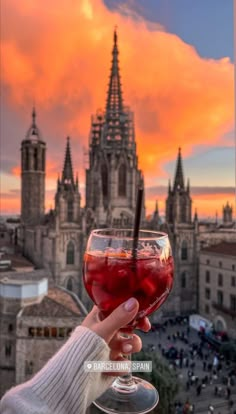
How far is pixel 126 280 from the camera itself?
1.50 meters

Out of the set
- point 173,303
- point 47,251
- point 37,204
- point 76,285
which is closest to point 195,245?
point 173,303

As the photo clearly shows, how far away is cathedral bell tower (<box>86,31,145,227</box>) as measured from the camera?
30875 mm

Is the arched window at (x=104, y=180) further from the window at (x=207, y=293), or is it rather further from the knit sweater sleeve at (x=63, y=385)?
the knit sweater sleeve at (x=63, y=385)

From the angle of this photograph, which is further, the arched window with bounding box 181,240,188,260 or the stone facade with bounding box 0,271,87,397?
the arched window with bounding box 181,240,188,260

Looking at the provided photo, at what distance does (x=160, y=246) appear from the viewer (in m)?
1.66

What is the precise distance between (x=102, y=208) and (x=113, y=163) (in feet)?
15.9

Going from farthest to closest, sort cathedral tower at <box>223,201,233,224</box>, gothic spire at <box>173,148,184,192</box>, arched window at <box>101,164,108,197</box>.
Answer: cathedral tower at <box>223,201,233,224</box> < arched window at <box>101,164,108,197</box> < gothic spire at <box>173,148,184,192</box>

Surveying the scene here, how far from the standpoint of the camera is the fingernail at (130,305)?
141 centimetres

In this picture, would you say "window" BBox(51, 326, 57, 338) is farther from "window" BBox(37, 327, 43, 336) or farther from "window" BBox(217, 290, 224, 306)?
"window" BBox(217, 290, 224, 306)

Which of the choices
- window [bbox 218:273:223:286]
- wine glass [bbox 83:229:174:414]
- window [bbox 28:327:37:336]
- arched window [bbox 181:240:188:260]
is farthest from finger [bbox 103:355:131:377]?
arched window [bbox 181:240:188:260]

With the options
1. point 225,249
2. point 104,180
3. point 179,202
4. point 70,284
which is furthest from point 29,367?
point 104,180

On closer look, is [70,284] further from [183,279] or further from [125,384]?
[125,384]

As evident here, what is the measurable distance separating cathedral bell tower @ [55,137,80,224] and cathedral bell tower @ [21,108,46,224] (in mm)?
5688

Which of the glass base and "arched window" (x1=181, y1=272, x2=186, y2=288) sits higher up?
the glass base
